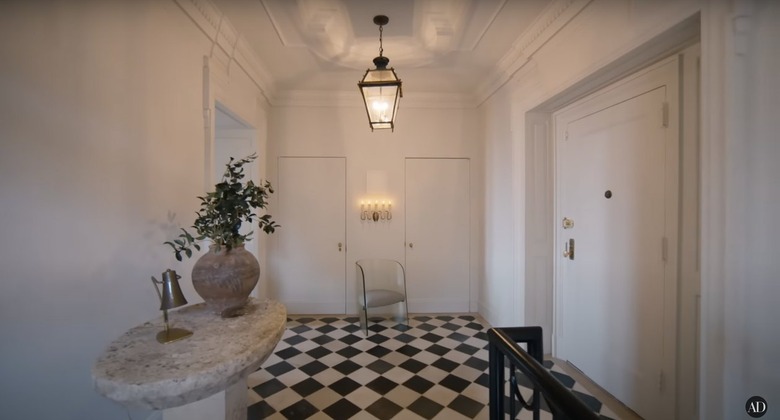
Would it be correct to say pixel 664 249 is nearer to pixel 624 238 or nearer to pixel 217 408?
pixel 624 238

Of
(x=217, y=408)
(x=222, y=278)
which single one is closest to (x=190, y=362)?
(x=222, y=278)

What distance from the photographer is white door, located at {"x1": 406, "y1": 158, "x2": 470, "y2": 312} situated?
158 inches

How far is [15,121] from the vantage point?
1.09 m

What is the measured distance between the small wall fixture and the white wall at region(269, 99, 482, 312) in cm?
156

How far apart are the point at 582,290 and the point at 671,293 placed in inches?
28.0

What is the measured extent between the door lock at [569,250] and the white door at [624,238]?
0.03ft

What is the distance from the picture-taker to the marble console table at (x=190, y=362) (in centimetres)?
87

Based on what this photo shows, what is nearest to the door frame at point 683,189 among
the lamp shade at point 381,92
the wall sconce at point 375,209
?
the lamp shade at point 381,92

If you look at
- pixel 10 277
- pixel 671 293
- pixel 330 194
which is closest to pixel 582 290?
pixel 671 293

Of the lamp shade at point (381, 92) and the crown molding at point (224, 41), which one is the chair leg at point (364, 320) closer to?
the lamp shade at point (381, 92)

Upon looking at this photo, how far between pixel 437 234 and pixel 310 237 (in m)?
1.81

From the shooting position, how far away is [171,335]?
115 centimetres

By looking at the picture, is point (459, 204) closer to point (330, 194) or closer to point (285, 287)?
point (330, 194)

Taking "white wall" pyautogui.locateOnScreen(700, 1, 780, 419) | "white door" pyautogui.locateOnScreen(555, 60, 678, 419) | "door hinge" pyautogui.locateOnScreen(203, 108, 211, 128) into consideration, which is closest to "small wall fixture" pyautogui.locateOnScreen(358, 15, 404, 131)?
"door hinge" pyautogui.locateOnScreen(203, 108, 211, 128)
